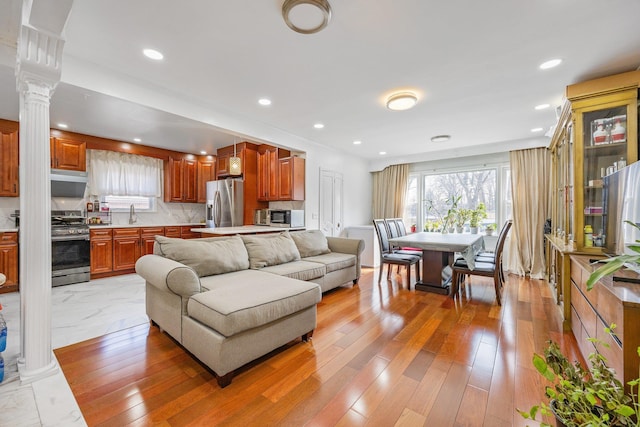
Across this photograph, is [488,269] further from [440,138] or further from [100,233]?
[100,233]

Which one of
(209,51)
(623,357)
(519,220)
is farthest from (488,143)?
(209,51)

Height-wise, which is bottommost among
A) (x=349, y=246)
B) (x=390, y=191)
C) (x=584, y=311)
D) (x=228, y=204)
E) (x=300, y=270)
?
(x=584, y=311)

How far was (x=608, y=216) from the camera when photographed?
7.63ft

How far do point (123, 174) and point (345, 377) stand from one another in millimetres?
5501

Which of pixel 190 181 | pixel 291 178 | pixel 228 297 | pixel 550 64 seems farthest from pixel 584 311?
pixel 190 181

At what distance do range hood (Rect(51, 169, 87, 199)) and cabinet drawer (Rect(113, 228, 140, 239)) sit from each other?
0.86m

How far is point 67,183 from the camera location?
4367mm

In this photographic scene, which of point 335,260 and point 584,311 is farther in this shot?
point 335,260

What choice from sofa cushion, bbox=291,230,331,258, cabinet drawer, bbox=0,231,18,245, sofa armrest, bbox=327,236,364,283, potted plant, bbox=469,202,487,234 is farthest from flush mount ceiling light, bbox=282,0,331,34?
potted plant, bbox=469,202,487,234

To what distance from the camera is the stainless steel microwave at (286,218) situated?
469 cm

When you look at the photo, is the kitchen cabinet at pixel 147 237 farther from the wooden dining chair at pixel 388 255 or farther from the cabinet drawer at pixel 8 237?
the wooden dining chair at pixel 388 255

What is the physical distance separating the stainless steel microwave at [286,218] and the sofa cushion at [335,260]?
94 cm

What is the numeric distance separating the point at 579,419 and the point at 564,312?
242cm

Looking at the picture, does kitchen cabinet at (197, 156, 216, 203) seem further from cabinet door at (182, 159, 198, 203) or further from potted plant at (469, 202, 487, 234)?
potted plant at (469, 202, 487, 234)
